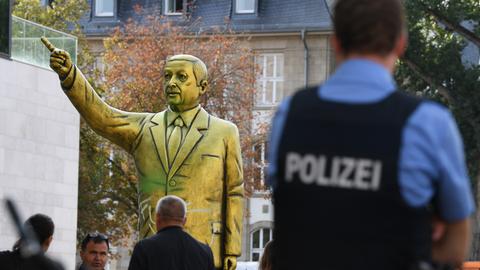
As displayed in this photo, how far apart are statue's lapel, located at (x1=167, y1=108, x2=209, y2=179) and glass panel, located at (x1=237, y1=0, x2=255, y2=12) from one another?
55.9m

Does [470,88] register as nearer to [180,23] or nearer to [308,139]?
[180,23]

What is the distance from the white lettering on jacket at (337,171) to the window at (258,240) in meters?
61.0

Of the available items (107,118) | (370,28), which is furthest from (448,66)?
(370,28)

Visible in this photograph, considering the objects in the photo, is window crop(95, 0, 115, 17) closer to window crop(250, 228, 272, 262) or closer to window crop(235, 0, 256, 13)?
window crop(235, 0, 256, 13)

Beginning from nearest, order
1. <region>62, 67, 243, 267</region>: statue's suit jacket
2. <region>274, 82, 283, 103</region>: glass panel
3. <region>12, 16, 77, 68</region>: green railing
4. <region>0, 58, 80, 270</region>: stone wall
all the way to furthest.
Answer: <region>62, 67, 243, 267</region>: statue's suit jacket < <region>12, 16, 77, 68</region>: green railing < <region>0, 58, 80, 270</region>: stone wall < <region>274, 82, 283, 103</region>: glass panel

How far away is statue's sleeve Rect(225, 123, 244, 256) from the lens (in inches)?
504

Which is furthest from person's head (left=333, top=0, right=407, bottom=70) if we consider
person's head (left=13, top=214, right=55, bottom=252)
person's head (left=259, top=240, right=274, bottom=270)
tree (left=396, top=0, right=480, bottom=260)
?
tree (left=396, top=0, right=480, bottom=260)

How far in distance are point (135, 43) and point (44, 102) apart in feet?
57.9

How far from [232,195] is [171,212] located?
6.48 feet

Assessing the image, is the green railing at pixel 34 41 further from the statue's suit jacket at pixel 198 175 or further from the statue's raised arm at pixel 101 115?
the statue's suit jacket at pixel 198 175

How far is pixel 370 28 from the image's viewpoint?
521 cm

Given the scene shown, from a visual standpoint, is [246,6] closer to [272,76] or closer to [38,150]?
[272,76]

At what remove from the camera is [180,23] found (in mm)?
62656

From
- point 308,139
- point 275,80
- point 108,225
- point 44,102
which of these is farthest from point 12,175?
point 275,80
